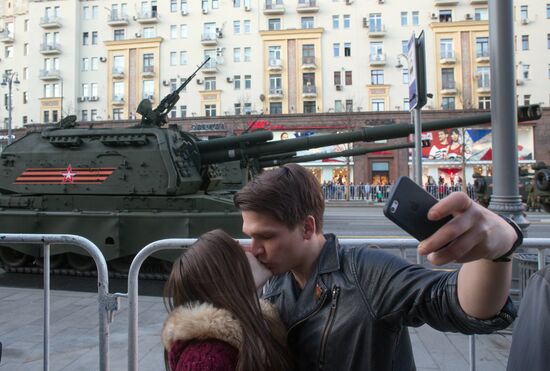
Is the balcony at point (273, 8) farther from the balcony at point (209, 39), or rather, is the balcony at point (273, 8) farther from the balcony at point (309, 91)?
the balcony at point (309, 91)

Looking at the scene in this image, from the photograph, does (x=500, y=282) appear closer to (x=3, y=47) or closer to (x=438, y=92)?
(x=438, y=92)

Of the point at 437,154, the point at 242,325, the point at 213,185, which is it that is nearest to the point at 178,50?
the point at 437,154

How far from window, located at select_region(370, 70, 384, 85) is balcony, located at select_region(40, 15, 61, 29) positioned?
3108cm

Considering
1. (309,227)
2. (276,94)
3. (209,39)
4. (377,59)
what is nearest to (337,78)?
(377,59)

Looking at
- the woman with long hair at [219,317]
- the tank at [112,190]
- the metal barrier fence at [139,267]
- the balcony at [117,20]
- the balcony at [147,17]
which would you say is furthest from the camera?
the balcony at [117,20]

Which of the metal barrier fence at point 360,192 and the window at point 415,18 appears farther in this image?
the window at point 415,18

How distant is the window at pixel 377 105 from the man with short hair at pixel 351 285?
41.0m

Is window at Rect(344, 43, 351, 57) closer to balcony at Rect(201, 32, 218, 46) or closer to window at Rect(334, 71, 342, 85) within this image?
window at Rect(334, 71, 342, 85)

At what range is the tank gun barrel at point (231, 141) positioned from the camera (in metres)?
10.2

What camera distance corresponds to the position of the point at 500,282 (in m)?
1.27

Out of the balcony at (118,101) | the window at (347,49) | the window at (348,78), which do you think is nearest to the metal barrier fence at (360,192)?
the window at (348,78)

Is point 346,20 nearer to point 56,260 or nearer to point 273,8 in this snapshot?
point 273,8

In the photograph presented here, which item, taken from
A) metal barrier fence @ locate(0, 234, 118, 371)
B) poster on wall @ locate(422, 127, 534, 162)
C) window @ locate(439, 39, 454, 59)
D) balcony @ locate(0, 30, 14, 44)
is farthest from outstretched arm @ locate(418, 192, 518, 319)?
balcony @ locate(0, 30, 14, 44)

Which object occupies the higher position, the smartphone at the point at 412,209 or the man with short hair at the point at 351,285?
the smartphone at the point at 412,209
